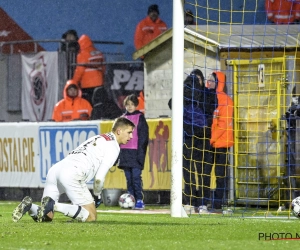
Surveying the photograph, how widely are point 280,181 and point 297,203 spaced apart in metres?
4.45

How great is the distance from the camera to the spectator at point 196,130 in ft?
49.1

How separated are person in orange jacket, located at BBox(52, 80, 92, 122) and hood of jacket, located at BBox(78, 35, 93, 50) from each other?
5.41 feet

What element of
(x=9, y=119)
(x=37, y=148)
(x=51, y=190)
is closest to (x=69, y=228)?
(x=51, y=190)

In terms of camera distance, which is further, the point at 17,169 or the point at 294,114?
the point at 17,169

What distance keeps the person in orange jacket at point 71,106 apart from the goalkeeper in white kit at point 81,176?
12.9m

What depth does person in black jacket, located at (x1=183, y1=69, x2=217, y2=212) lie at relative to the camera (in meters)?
15.0

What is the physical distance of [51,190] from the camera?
1131 cm

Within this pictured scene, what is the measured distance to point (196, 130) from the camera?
15.2 m

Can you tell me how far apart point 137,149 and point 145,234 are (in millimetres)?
7097

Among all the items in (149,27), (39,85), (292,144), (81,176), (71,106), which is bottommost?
(81,176)

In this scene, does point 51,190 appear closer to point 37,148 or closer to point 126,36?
point 37,148

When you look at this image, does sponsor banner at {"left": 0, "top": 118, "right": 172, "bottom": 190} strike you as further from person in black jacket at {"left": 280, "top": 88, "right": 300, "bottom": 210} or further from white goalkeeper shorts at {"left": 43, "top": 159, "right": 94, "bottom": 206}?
white goalkeeper shorts at {"left": 43, "top": 159, "right": 94, "bottom": 206}

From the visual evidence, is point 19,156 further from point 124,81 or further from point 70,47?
point 70,47

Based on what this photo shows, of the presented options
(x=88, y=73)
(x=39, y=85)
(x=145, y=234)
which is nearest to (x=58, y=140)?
(x=88, y=73)
